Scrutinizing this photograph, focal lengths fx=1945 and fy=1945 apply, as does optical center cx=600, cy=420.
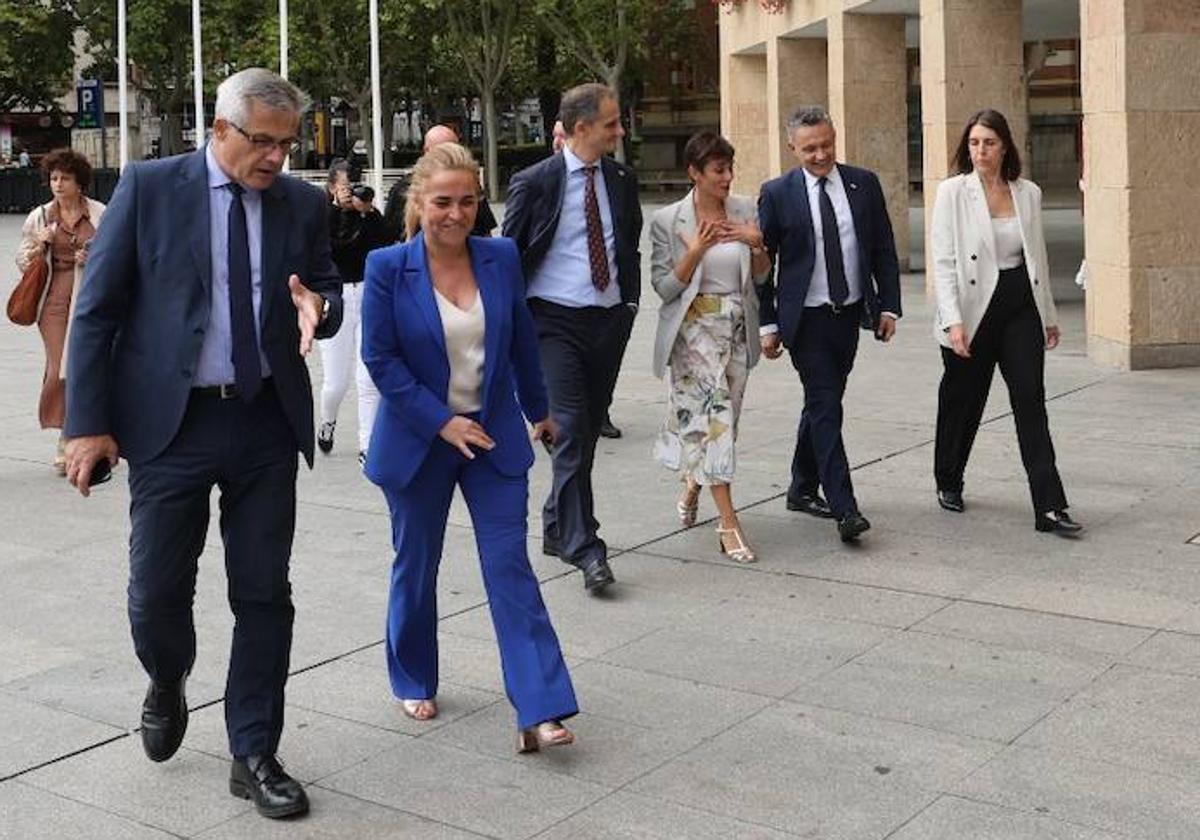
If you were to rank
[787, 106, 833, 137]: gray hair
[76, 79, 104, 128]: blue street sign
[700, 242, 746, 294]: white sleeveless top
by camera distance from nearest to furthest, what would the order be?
[700, 242, 746, 294]: white sleeveless top < [787, 106, 833, 137]: gray hair < [76, 79, 104, 128]: blue street sign

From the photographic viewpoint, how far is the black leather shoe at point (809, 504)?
8.80 metres

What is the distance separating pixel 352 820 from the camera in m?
4.96

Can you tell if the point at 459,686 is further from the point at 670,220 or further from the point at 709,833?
the point at 670,220

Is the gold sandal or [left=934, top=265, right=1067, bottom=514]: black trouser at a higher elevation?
[left=934, top=265, right=1067, bottom=514]: black trouser

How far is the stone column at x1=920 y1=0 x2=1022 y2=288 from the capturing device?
17.7m

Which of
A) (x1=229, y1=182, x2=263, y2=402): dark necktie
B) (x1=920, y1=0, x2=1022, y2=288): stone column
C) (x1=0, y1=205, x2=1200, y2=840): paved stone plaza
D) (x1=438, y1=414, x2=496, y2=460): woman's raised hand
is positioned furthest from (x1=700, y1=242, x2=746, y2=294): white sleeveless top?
(x1=920, y1=0, x2=1022, y2=288): stone column

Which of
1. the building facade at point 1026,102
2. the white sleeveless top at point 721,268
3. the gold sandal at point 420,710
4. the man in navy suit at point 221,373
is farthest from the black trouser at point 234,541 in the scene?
the building facade at point 1026,102

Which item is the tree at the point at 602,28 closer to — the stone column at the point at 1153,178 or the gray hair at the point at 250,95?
the stone column at the point at 1153,178

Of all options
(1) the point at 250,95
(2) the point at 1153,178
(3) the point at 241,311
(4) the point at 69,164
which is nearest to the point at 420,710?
(3) the point at 241,311

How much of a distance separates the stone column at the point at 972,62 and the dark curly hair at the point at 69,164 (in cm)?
923

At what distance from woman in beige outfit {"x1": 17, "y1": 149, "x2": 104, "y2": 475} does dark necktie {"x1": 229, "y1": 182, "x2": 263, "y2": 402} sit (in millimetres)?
5564

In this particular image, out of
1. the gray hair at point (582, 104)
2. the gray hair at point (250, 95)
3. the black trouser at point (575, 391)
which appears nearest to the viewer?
the gray hair at point (250, 95)

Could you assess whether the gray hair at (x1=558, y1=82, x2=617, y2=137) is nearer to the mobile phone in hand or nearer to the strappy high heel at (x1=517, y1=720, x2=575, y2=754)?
the strappy high heel at (x1=517, y1=720, x2=575, y2=754)

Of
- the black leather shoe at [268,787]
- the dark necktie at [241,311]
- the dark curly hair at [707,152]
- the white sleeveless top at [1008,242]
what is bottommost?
the black leather shoe at [268,787]
